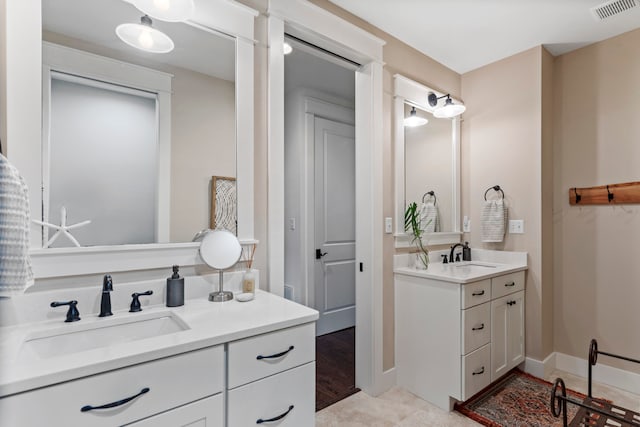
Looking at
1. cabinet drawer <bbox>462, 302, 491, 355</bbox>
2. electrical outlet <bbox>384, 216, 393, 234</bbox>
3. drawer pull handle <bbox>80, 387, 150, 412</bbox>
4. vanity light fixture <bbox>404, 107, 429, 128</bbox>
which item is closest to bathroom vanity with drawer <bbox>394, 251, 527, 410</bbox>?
cabinet drawer <bbox>462, 302, 491, 355</bbox>

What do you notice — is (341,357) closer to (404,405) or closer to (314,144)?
(404,405)

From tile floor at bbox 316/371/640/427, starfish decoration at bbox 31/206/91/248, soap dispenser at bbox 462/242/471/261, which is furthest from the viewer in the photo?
soap dispenser at bbox 462/242/471/261

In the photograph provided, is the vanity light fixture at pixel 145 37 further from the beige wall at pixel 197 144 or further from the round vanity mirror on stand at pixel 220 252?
the round vanity mirror on stand at pixel 220 252

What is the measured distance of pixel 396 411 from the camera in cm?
205

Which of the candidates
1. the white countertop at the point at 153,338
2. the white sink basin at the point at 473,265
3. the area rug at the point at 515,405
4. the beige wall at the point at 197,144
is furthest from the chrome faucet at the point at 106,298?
the white sink basin at the point at 473,265

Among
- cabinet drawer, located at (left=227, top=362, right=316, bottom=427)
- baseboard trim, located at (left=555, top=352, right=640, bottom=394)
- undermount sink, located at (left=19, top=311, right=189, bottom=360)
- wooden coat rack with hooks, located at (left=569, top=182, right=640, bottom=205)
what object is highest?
wooden coat rack with hooks, located at (left=569, top=182, right=640, bottom=205)

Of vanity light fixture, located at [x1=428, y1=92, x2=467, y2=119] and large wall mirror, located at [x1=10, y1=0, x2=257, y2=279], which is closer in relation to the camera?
large wall mirror, located at [x1=10, y1=0, x2=257, y2=279]

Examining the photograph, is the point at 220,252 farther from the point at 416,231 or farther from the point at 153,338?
the point at 416,231

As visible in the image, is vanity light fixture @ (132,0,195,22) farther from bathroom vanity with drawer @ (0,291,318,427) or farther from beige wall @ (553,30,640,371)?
beige wall @ (553,30,640,371)

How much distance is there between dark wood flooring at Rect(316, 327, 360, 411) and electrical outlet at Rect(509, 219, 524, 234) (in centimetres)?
170

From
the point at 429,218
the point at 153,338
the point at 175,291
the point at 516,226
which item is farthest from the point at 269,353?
the point at 516,226

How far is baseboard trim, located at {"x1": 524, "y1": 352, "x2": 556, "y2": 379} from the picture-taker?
97.7 inches

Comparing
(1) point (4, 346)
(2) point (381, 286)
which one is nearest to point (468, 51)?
(2) point (381, 286)

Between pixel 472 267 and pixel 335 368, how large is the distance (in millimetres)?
1359
